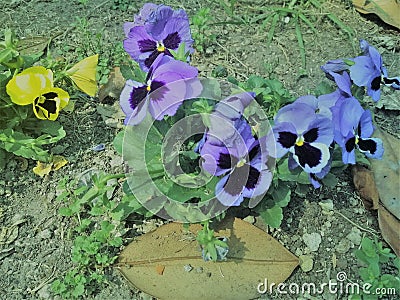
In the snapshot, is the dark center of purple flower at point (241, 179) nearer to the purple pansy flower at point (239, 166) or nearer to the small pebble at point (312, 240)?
the purple pansy flower at point (239, 166)

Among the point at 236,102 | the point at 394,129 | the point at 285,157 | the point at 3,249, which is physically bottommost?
the point at 3,249

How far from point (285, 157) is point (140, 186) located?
0.43m

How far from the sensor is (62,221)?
2.04m

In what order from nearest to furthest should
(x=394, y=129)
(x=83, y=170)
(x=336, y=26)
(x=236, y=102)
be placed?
(x=236, y=102)
(x=83, y=170)
(x=394, y=129)
(x=336, y=26)

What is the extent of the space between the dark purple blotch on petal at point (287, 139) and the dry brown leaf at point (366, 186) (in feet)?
1.40

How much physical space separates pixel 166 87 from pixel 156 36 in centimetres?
26

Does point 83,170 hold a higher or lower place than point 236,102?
lower

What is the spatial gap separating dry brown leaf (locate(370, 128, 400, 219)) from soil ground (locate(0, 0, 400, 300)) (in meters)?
0.07

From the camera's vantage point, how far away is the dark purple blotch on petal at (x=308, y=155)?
1.73 metres

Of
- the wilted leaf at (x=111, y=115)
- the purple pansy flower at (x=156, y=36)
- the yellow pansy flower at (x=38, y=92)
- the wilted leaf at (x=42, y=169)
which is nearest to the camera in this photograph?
the purple pansy flower at (x=156, y=36)

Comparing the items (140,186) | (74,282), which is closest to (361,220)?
(140,186)

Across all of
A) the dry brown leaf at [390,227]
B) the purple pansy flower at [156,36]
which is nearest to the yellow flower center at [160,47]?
the purple pansy flower at [156,36]

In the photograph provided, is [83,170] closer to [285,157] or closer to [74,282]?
[74,282]

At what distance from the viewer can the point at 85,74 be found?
7.22ft
